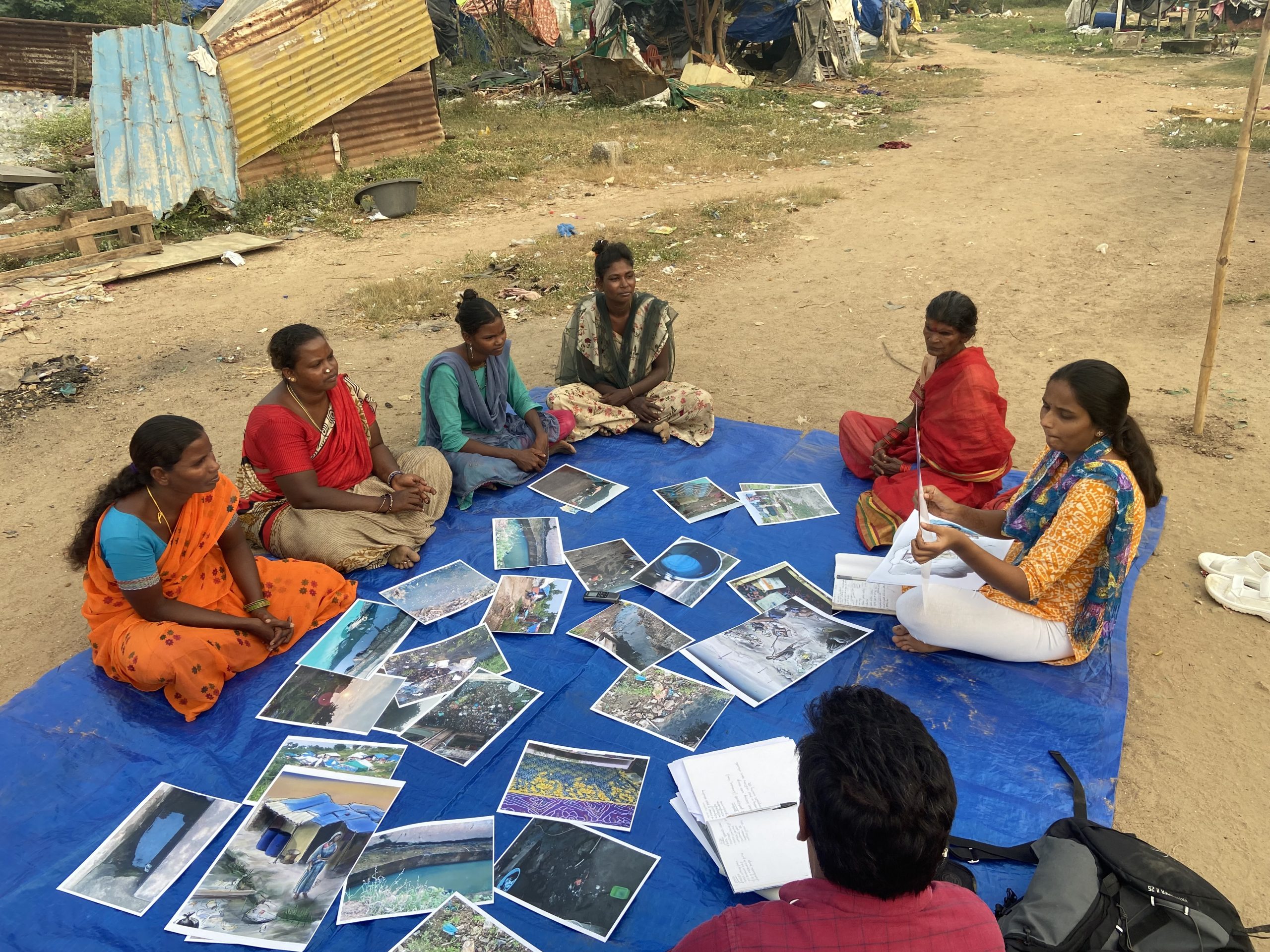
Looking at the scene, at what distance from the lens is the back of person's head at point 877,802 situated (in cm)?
129

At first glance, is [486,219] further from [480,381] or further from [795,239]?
[480,381]

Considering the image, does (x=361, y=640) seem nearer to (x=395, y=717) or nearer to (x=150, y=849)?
(x=395, y=717)

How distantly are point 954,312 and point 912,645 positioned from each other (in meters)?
1.41

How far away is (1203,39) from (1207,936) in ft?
80.6

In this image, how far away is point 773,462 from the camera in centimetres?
424

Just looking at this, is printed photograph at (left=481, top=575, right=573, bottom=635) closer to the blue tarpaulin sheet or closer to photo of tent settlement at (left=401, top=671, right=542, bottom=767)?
the blue tarpaulin sheet

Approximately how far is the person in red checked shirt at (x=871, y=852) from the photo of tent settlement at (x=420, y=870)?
0.99 meters

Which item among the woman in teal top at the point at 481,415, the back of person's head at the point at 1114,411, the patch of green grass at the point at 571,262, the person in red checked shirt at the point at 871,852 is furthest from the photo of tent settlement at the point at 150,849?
the patch of green grass at the point at 571,262

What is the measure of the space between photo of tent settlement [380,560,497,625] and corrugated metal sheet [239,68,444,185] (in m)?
8.66

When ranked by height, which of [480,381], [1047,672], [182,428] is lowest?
[1047,672]

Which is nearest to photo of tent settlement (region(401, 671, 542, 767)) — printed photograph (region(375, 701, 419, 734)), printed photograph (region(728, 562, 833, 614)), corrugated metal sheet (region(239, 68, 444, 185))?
printed photograph (region(375, 701, 419, 734))

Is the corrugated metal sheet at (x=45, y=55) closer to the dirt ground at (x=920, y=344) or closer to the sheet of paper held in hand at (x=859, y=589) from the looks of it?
the dirt ground at (x=920, y=344)

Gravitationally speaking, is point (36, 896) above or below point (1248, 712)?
above

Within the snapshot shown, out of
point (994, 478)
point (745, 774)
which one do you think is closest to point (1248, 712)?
point (994, 478)
